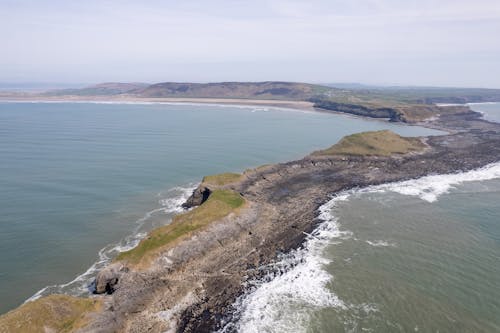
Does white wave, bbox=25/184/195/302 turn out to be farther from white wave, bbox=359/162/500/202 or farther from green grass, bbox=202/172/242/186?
white wave, bbox=359/162/500/202

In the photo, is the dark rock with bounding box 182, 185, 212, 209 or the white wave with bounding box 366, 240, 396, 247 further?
the dark rock with bounding box 182, 185, 212, 209

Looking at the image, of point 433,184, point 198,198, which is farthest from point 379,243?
point 198,198

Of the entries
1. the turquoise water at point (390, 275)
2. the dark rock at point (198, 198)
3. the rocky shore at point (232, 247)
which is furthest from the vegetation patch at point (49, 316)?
the dark rock at point (198, 198)

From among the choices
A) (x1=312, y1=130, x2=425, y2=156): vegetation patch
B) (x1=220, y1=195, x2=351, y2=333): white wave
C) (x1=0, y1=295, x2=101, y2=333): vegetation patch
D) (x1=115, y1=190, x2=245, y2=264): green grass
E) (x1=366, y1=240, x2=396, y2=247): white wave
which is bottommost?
(x1=220, y1=195, x2=351, y2=333): white wave

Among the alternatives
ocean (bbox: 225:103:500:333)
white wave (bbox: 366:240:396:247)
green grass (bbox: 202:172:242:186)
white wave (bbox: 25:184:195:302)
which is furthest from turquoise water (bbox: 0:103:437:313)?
white wave (bbox: 366:240:396:247)

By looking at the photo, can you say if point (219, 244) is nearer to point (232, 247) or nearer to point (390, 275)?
point (232, 247)

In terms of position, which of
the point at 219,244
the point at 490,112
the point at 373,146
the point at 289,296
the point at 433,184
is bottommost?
the point at 289,296
